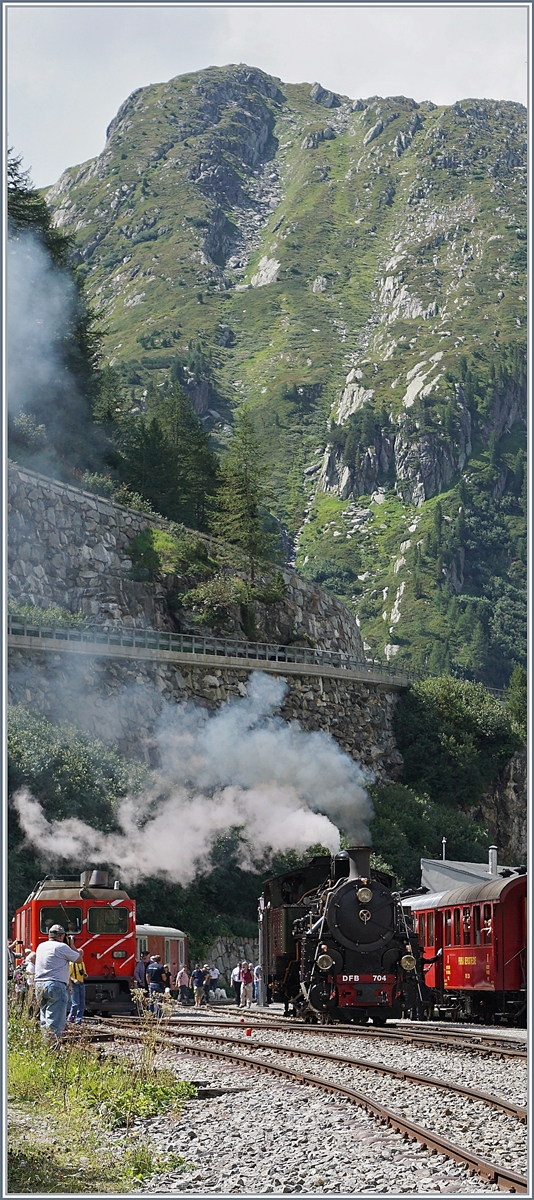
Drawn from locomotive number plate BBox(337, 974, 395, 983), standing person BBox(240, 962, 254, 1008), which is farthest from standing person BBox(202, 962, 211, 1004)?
locomotive number plate BBox(337, 974, 395, 983)

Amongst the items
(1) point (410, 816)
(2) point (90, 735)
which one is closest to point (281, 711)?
(1) point (410, 816)

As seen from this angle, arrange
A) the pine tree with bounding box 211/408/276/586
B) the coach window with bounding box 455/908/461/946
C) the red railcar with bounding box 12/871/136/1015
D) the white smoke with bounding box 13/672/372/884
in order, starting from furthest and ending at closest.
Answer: the pine tree with bounding box 211/408/276/586
the white smoke with bounding box 13/672/372/884
the coach window with bounding box 455/908/461/946
the red railcar with bounding box 12/871/136/1015

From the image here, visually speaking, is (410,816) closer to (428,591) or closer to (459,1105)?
(459,1105)

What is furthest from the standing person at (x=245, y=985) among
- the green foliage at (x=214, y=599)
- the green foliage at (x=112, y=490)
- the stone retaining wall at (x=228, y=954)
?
the green foliage at (x=112, y=490)

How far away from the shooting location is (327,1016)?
2630 cm

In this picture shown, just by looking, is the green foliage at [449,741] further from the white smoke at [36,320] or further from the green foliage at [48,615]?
the white smoke at [36,320]

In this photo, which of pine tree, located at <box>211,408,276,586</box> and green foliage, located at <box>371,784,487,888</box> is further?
pine tree, located at <box>211,408,276,586</box>

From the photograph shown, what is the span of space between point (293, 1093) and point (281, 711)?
153ft

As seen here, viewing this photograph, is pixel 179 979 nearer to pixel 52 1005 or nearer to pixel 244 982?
pixel 244 982

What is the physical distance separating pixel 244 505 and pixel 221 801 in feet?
93.3

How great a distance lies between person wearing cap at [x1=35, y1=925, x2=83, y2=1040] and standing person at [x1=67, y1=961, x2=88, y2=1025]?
4640 millimetres

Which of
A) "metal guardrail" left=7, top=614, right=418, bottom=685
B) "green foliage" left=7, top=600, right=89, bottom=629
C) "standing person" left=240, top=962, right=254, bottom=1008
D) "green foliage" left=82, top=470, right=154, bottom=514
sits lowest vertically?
"standing person" left=240, top=962, right=254, bottom=1008

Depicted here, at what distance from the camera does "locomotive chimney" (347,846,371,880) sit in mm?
25484

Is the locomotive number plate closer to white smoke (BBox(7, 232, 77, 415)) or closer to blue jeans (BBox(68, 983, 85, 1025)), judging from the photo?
blue jeans (BBox(68, 983, 85, 1025))
